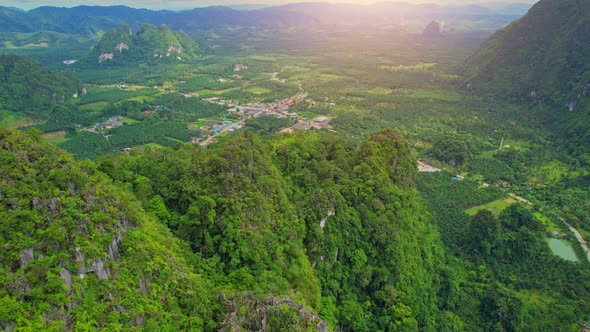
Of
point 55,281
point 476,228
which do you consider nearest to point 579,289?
point 476,228

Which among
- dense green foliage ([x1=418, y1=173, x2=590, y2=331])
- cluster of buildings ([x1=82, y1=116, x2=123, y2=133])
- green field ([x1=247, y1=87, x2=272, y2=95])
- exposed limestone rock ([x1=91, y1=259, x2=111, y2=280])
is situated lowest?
dense green foliage ([x1=418, y1=173, x2=590, y2=331])

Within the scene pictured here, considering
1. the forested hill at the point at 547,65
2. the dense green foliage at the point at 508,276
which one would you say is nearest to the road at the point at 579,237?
the dense green foliage at the point at 508,276

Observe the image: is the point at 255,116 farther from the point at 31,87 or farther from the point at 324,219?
the point at 324,219

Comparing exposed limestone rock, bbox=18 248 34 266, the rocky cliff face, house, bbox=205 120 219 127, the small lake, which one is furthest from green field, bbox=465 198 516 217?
house, bbox=205 120 219 127

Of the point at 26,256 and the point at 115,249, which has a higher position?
the point at 26,256

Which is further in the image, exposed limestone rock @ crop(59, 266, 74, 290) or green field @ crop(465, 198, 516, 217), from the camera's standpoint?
green field @ crop(465, 198, 516, 217)

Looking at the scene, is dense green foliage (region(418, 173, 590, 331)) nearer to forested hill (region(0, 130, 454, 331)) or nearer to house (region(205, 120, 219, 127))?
forested hill (region(0, 130, 454, 331))

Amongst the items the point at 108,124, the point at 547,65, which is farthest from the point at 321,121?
the point at 547,65
